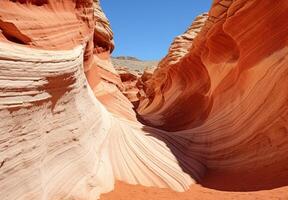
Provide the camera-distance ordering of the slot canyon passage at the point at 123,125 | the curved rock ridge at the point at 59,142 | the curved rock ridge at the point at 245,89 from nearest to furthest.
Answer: the curved rock ridge at the point at 59,142
the slot canyon passage at the point at 123,125
the curved rock ridge at the point at 245,89

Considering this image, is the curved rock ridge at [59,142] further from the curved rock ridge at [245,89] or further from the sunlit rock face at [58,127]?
the curved rock ridge at [245,89]

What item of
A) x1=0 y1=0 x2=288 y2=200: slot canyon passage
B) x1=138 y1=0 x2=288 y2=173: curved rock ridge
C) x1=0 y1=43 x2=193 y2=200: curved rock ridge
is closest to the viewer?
x1=0 y1=43 x2=193 y2=200: curved rock ridge

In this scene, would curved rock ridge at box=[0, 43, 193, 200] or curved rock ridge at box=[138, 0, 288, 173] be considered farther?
curved rock ridge at box=[138, 0, 288, 173]

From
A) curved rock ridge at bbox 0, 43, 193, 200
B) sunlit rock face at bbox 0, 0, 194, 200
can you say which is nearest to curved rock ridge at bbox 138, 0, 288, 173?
→ sunlit rock face at bbox 0, 0, 194, 200

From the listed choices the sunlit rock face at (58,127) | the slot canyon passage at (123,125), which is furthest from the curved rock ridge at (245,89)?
the sunlit rock face at (58,127)

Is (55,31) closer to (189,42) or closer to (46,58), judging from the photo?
(46,58)

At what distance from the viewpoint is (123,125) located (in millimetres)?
8391

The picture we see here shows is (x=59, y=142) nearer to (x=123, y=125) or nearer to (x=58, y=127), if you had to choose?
(x=58, y=127)

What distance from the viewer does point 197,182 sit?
706 cm

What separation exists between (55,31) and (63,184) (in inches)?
123

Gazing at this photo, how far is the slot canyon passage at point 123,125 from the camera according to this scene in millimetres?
4254

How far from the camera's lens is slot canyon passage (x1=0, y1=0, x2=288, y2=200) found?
14.0 ft

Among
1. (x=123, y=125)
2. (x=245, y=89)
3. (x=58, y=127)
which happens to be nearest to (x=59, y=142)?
(x=58, y=127)

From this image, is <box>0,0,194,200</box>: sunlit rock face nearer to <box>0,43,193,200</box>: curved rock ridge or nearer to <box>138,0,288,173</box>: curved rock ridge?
<box>0,43,193,200</box>: curved rock ridge
